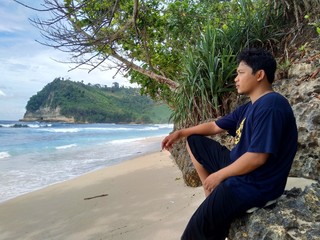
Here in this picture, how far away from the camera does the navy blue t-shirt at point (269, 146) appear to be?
1.56 meters

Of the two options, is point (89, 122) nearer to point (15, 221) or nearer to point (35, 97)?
point (35, 97)

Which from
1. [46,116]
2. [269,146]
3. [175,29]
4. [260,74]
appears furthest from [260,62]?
[46,116]

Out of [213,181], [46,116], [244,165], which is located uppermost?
[46,116]

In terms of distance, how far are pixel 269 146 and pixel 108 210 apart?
259 centimetres

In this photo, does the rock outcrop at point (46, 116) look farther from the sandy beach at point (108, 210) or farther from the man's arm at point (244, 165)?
the man's arm at point (244, 165)

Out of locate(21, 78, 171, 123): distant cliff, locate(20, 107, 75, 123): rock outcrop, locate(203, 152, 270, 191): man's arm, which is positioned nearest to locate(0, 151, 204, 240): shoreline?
locate(203, 152, 270, 191): man's arm

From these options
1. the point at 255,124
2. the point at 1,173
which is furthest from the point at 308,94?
the point at 1,173

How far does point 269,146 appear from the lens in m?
1.54

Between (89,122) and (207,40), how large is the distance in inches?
2301

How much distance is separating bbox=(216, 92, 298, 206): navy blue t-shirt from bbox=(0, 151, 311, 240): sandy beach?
0.90 meters

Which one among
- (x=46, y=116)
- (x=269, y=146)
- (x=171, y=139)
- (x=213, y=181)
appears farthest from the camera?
(x=46, y=116)

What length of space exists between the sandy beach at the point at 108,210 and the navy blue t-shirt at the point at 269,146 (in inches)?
35.5

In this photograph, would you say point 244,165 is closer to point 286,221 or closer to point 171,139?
point 286,221

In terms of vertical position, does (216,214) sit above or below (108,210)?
above
